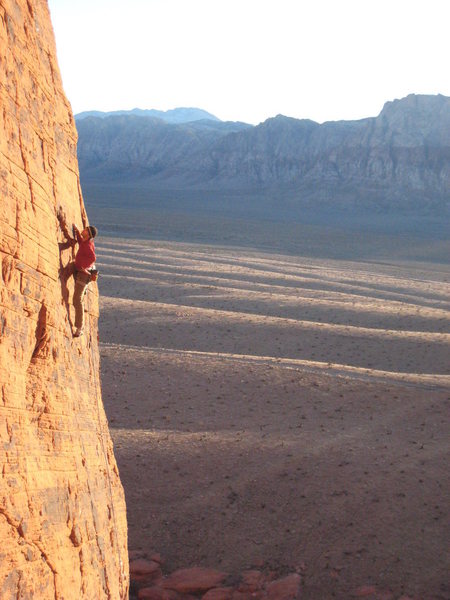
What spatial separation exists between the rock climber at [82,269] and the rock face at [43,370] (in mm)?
107

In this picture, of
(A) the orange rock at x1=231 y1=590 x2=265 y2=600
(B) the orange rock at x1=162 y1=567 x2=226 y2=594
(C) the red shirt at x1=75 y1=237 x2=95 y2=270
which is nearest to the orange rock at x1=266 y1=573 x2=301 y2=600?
(A) the orange rock at x1=231 y1=590 x2=265 y2=600

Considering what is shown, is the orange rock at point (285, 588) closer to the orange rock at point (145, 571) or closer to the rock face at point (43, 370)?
the orange rock at point (145, 571)

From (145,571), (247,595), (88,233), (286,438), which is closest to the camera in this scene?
(88,233)

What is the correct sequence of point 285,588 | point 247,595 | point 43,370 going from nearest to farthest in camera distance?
point 43,370 → point 247,595 → point 285,588

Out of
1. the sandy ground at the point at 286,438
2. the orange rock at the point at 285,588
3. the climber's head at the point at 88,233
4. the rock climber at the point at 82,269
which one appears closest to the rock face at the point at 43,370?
the rock climber at the point at 82,269

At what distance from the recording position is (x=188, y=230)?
70.1 meters

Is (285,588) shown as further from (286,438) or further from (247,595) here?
(286,438)

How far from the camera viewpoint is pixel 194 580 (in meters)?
9.52

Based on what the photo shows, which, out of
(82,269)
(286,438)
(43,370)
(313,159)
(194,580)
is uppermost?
(313,159)

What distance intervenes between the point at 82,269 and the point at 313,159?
115m

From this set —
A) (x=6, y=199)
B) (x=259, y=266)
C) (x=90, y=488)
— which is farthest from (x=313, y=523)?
(x=259, y=266)

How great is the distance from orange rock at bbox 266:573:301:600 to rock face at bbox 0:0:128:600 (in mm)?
2404

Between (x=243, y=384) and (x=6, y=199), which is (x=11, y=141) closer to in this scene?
(x=6, y=199)

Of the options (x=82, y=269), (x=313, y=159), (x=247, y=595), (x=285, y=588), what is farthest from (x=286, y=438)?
(x=313, y=159)
